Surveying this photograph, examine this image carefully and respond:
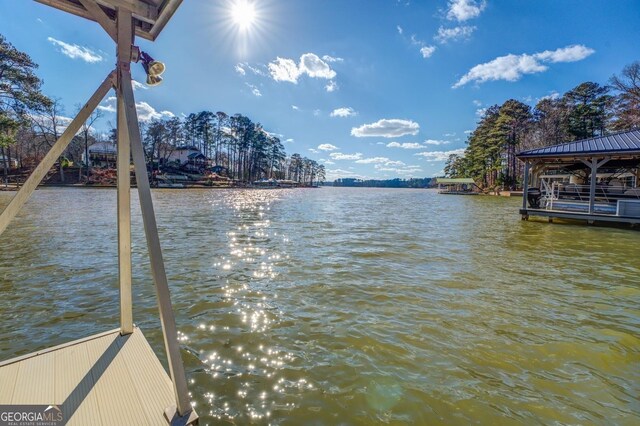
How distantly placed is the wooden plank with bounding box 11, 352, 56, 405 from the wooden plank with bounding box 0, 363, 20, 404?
19 millimetres

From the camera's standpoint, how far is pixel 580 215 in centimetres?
1379

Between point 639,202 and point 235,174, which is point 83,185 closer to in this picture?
point 235,174

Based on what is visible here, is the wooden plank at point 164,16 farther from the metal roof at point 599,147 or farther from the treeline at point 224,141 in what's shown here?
the treeline at point 224,141

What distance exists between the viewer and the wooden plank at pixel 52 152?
6.84 feet

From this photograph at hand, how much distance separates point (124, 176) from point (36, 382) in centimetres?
160

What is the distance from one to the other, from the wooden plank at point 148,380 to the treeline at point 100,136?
27.7 meters

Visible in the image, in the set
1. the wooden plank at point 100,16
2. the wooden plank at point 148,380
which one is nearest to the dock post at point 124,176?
the wooden plank at point 100,16

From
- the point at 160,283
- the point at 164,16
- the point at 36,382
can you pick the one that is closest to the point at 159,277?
the point at 160,283

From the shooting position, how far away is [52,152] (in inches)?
86.3

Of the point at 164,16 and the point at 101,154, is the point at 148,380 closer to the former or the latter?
the point at 164,16

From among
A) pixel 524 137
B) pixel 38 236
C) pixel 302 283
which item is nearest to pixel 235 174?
pixel 524 137

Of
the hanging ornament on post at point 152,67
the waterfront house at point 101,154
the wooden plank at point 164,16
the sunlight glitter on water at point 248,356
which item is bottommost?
the sunlight glitter on water at point 248,356

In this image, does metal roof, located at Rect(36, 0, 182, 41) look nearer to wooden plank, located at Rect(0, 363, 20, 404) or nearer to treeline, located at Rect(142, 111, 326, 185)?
wooden plank, located at Rect(0, 363, 20, 404)

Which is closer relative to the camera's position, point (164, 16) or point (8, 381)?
point (8, 381)
